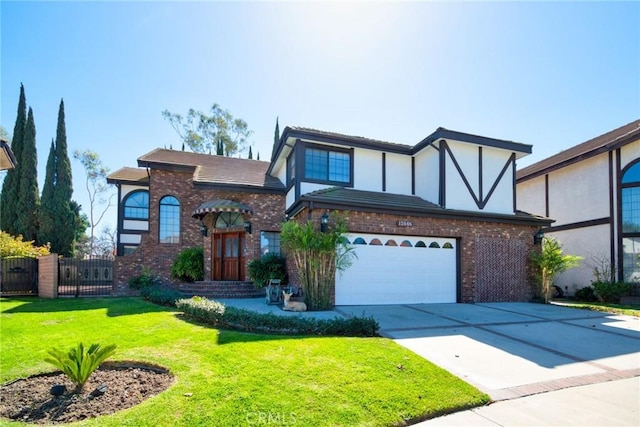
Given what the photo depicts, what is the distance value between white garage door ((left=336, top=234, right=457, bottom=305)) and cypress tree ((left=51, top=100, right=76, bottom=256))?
22.6m

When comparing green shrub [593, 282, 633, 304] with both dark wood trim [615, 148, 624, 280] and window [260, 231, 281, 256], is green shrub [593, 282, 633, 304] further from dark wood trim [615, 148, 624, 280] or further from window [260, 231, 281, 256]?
window [260, 231, 281, 256]

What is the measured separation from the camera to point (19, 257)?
1409 centimetres

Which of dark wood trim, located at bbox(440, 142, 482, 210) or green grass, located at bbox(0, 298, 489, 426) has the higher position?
dark wood trim, located at bbox(440, 142, 482, 210)

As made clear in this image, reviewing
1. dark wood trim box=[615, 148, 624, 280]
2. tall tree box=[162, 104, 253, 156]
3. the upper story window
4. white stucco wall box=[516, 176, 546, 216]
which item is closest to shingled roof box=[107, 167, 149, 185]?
tall tree box=[162, 104, 253, 156]

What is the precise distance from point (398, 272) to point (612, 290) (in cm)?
1002

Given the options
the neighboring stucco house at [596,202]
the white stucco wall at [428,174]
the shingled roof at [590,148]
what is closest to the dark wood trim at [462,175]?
the white stucco wall at [428,174]

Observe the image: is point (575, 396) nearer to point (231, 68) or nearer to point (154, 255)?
point (231, 68)

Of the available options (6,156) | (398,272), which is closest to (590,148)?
(398,272)

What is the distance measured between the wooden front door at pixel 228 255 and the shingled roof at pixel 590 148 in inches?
659

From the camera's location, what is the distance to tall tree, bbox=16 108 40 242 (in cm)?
2359

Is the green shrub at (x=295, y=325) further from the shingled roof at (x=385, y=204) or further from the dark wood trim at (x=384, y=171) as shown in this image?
the dark wood trim at (x=384, y=171)

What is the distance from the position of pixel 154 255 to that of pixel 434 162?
42.2 feet

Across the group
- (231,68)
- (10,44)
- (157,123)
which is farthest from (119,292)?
(157,123)

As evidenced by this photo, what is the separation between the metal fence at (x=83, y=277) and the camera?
14266 millimetres
